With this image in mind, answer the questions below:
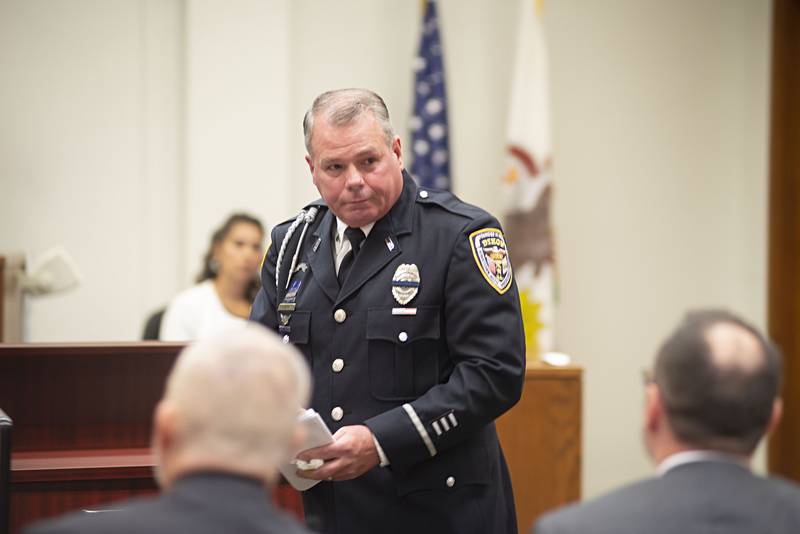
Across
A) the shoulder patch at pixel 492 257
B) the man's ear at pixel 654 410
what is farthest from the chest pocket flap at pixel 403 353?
the man's ear at pixel 654 410

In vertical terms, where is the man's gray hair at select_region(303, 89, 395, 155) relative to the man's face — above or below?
above

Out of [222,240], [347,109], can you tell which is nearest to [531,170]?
[222,240]

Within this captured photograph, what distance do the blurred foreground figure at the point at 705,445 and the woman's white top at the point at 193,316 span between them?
372cm

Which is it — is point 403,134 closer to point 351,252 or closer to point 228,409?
point 351,252

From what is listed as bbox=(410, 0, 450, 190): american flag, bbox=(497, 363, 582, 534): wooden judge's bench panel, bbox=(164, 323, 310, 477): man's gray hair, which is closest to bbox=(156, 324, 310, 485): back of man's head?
bbox=(164, 323, 310, 477): man's gray hair

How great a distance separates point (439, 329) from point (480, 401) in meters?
0.18

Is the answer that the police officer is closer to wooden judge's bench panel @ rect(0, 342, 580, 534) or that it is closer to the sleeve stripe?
the sleeve stripe

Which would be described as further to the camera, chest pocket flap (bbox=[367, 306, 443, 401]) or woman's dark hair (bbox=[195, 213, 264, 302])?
woman's dark hair (bbox=[195, 213, 264, 302])

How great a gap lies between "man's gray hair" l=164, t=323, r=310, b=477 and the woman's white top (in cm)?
379

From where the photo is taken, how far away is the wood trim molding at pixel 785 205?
21.3 ft

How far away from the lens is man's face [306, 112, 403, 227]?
2.33 metres

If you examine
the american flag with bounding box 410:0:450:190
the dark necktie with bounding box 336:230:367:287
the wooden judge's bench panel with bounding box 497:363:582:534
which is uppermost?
the american flag with bounding box 410:0:450:190

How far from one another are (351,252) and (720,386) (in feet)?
3.77

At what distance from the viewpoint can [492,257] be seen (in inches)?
92.8
